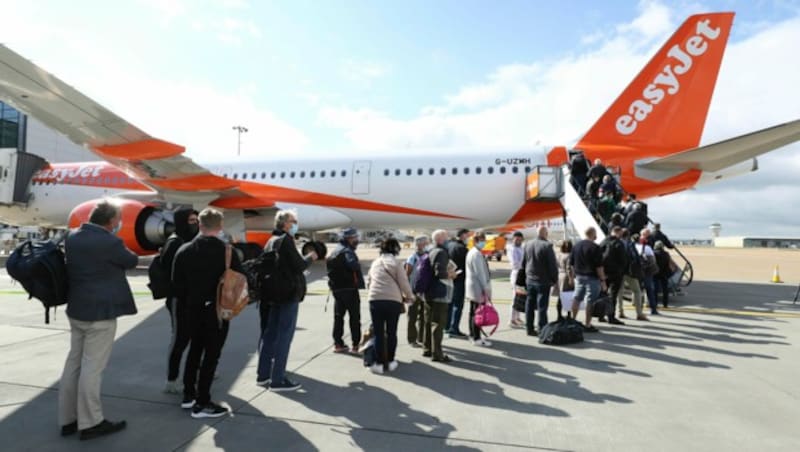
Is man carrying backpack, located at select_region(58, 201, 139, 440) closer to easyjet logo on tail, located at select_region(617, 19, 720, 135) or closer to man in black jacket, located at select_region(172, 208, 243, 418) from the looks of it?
man in black jacket, located at select_region(172, 208, 243, 418)

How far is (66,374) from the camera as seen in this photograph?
9.88 ft

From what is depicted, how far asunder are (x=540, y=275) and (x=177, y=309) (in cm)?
464

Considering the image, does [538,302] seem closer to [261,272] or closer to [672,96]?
[261,272]

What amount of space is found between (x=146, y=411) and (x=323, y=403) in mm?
1386

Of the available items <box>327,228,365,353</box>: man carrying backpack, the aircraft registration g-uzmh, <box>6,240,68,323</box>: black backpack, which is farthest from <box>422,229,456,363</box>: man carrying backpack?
the aircraft registration g-uzmh

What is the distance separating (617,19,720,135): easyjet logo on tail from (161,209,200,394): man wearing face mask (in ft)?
39.1

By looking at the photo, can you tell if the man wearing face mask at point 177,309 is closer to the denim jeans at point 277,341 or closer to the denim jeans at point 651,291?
the denim jeans at point 277,341

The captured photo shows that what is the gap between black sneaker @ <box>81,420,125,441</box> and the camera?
9.53ft

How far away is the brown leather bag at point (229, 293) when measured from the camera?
129 inches

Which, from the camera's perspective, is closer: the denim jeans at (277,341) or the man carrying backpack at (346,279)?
the denim jeans at (277,341)

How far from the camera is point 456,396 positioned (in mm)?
3801

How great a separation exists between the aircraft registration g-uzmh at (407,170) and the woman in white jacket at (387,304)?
754cm

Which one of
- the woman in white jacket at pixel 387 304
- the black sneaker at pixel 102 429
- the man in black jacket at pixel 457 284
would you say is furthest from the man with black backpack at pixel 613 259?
the black sneaker at pixel 102 429

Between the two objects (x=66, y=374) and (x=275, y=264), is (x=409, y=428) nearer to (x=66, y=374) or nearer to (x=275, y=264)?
(x=275, y=264)
